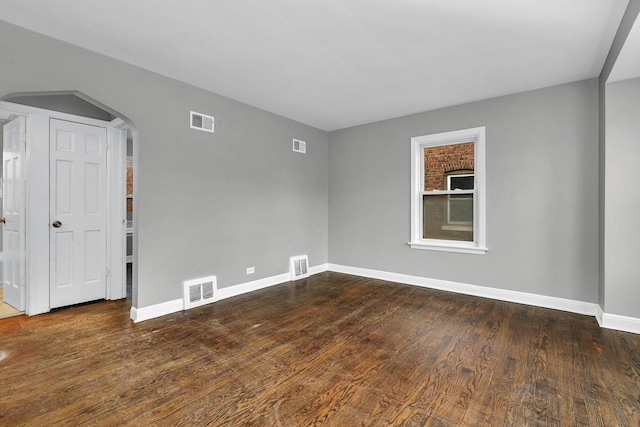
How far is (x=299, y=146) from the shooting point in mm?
5137

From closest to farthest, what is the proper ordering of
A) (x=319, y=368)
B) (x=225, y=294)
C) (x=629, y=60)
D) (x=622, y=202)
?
(x=319, y=368), (x=629, y=60), (x=622, y=202), (x=225, y=294)

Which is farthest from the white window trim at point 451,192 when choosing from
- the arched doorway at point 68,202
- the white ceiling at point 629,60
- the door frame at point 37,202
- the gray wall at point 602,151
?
the door frame at point 37,202

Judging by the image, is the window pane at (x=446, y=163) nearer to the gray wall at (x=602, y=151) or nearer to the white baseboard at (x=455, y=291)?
the gray wall at (x=602, y=151)

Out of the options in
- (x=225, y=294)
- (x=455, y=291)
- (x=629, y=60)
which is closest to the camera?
(x=629, y=60)

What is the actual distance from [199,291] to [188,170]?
1495 mm

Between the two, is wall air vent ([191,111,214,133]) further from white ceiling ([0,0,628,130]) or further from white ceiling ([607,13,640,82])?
white ceiling ([607,13,640,82])

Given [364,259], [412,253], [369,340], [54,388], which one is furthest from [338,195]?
[54,388]

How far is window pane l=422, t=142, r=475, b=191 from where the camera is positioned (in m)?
4.27

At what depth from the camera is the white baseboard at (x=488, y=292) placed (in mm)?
3441

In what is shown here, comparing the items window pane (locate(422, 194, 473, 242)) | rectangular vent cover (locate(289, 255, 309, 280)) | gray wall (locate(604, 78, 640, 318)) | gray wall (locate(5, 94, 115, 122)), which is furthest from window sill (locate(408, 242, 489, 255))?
gray wall (locate(5, 94, 115, 122))

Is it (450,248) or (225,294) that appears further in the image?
(450,248)

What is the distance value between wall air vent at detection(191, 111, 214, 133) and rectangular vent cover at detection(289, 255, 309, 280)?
7.90ft

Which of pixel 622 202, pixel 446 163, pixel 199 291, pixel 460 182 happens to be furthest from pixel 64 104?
pixel 622 202

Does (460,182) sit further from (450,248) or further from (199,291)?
(199,291)
